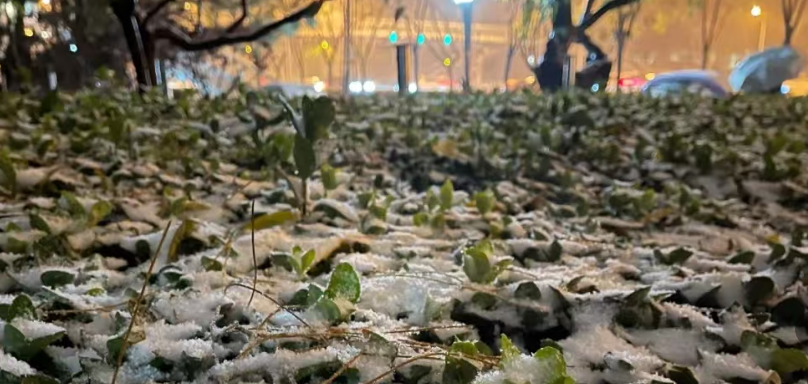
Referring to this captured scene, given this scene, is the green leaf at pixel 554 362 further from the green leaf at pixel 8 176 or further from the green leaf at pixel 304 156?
the green leaf at pixel 8 176

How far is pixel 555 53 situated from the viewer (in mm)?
7070

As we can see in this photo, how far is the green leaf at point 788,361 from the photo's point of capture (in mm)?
956

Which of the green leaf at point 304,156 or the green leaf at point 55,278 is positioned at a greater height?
the green leaf at point 304,156

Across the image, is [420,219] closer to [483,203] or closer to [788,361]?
[483,203]

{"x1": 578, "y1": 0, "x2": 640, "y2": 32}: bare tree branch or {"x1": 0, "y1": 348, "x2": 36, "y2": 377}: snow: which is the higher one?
{"x1": 578, "y1": 0, "x2": 640, "y2": 32}: bare tree branch

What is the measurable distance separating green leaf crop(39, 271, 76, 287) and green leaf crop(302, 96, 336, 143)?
64 cm

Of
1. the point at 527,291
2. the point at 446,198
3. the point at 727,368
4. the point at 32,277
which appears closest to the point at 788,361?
the point at 727,368

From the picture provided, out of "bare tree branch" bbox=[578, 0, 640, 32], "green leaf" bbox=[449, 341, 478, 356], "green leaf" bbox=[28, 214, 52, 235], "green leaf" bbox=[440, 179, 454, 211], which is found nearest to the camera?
"green leaf" bbox=[449, 341, 478, 356]

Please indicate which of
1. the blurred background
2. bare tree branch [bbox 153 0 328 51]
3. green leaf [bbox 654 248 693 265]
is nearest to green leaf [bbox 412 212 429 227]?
green leaf [bbox 654 248 693 265]

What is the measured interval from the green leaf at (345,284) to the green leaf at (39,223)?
0.70 meters

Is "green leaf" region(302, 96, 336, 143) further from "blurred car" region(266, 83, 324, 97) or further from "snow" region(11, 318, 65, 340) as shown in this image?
"snow" region(11, 318, 65, 340)

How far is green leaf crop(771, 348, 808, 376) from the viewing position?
0.96 m

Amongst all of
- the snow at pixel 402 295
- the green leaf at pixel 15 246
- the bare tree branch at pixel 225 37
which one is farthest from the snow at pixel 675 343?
the bare tree branch at pixel 225 37

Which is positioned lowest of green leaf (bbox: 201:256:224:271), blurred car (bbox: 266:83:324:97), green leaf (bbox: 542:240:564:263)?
green leaf (bbox: 542:240:564:263)
